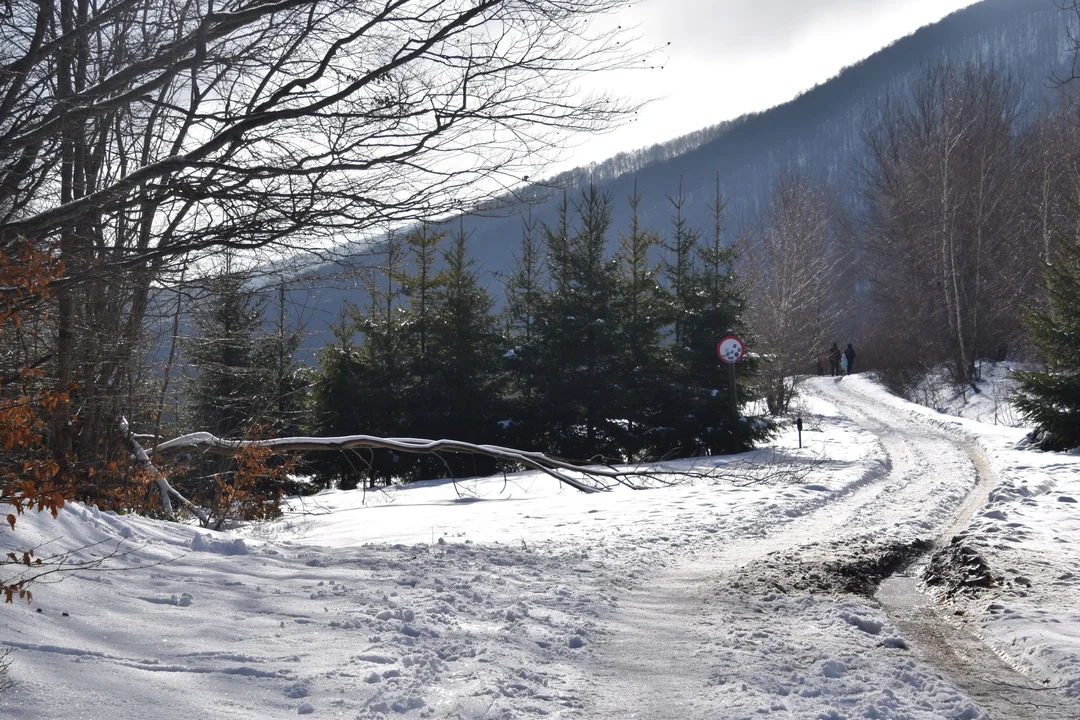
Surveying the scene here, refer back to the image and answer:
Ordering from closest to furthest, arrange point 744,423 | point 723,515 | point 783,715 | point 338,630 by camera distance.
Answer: point 783,715 < point 338,630 < point 723,515 < point 744,423

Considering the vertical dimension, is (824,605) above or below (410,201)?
below

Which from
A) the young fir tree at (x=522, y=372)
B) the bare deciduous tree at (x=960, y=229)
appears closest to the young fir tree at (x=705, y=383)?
the young fir tree at (x=522, y=372)

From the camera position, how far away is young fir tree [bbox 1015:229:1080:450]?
55.8 feet

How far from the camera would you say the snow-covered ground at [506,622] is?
3973 millimetres

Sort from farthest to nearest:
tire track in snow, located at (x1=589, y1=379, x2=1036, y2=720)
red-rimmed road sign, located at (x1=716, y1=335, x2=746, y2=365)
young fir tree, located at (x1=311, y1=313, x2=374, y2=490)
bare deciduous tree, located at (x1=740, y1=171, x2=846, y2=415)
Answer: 1. bare deciduous tree, located at (x1=740, y1=171, x2=846, y2=415)
2. young fir tree, located at (x1=311, y1=313, x2=374, y2=490)
3. red-rimmed road sign, located at (x1=716, y1=335, x2=746, y2=365)
4. tire track in snow, located at (x1=589, y1=379, x2=1036, y2=720)

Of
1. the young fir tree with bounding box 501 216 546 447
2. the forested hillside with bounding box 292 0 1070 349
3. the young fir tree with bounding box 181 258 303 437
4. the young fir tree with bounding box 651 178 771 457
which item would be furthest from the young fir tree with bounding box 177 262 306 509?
the forested hillside with bounding box 292 0 1070 349

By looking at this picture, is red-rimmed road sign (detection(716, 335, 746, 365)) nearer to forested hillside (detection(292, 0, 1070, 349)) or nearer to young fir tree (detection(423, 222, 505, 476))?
young fir tree (detection(423, 222, 505, 476))

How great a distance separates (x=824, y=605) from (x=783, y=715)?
7.32ft

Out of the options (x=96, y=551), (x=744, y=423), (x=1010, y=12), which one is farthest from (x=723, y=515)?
(x=1010, y=12)

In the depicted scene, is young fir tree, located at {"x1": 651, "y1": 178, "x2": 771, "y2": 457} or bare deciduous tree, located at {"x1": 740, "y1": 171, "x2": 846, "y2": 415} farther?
bare deciduous tree, located at {"x1": 740, "y1": 171, "x2": 846, "y2": 415}

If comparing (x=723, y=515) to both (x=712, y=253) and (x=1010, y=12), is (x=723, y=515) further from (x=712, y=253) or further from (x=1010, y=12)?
(x=1010, y=12)

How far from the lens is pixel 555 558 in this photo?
763 centimetres

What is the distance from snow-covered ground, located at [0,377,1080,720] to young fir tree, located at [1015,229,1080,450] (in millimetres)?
8021

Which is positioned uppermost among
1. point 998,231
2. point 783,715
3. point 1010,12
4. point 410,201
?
point 1010,12
